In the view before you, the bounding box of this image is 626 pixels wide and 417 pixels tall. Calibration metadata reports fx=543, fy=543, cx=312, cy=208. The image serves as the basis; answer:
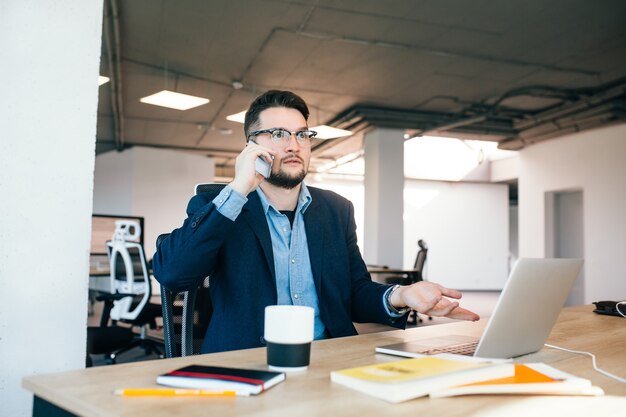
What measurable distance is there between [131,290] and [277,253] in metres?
3.26

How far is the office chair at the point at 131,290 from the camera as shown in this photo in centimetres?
455

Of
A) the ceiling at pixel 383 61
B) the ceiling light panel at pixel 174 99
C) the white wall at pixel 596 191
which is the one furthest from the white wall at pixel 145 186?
the white wall at pixel 596 191

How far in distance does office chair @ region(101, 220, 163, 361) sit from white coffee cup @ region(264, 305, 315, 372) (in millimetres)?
3708

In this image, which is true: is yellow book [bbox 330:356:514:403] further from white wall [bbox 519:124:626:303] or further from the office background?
white wall [bbox 519:124:626:303]

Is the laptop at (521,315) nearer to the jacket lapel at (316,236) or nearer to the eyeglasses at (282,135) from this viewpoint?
the jacket lapel at (316,236)

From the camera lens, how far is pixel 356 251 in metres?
1.99

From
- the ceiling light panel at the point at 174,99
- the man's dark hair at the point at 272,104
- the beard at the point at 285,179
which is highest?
the ceiling light panel at the point at 174,99

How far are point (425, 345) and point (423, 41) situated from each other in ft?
16.6

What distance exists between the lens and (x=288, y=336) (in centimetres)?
101

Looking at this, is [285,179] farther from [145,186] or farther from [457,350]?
[145,186]

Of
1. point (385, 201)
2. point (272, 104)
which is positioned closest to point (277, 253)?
point (272, 104)

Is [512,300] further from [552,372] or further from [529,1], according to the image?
[529,1]

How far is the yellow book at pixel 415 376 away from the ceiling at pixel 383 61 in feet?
14.6

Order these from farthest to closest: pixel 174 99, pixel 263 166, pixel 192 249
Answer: pixel 174 99 → pixel 263 166 → pixel 192 249
